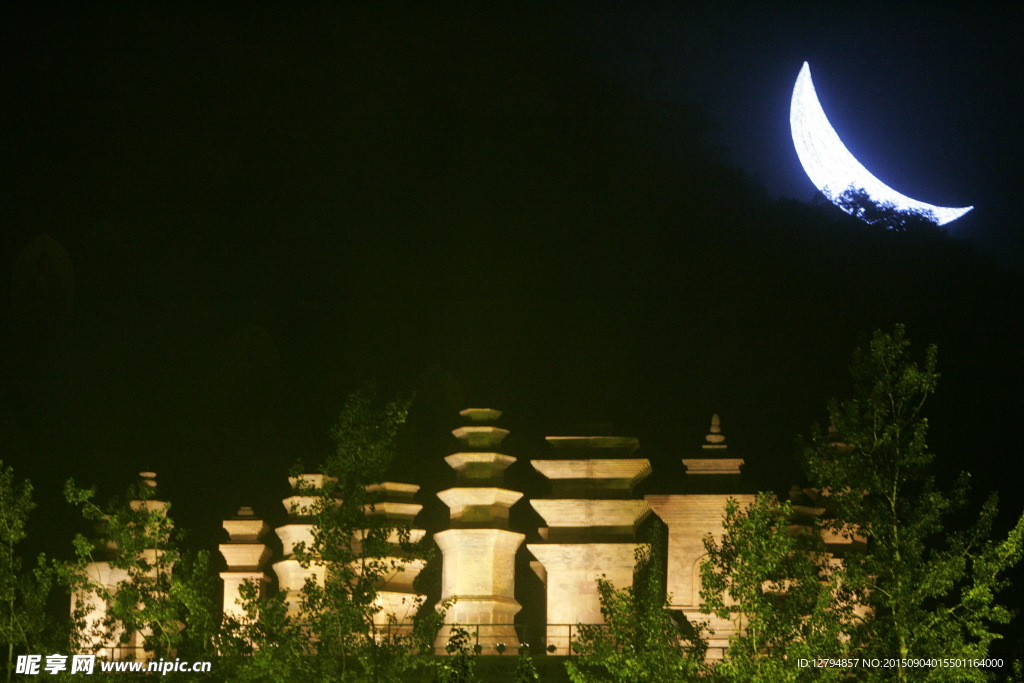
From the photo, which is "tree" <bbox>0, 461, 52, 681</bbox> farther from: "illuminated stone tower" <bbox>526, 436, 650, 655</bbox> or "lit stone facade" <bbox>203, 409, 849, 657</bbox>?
"illuminated stone tower" <bbox>526, 436, 650, 655</bbox>

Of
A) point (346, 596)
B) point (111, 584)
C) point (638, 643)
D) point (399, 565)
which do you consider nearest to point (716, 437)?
point (638, 643)

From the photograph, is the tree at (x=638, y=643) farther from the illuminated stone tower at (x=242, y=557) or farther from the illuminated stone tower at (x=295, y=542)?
the illuminated stone tower at (x=242, y=557)

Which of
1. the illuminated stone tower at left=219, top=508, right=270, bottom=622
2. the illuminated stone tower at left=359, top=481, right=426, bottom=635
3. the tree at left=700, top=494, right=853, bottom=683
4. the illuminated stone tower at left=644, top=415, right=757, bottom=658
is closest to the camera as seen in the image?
the tree at left=700, top=494, right=853, bottom=683

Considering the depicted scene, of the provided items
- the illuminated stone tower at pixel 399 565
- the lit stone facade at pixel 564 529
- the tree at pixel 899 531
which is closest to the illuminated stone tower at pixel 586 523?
the lit stone facade at pixel 564 529

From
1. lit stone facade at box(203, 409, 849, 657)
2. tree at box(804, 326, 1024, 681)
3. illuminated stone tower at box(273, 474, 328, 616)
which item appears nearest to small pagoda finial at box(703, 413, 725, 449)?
lit stone facade at box(203, 409, 849, 657)

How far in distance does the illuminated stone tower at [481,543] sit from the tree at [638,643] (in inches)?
81.1

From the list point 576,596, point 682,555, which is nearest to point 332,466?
point 576,596

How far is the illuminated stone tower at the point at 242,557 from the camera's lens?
2641 cm

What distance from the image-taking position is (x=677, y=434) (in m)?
28.5

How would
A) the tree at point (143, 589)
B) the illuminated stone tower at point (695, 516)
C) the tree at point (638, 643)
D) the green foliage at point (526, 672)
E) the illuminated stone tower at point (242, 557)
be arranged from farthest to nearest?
the illuminated stone tower at point (242, 557), the illuminated stone tower at point (695, 516), the tree at point (143, 589), the green foliage at point (526, 672), the tree at point (638, 643)

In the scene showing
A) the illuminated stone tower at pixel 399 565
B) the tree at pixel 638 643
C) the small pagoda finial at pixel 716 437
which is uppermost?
the small pagoda finial at pixel 716 437

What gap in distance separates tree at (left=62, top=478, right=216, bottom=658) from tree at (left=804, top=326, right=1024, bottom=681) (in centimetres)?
1100

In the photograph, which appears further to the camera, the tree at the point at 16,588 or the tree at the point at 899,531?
the tree at the point at 16,588

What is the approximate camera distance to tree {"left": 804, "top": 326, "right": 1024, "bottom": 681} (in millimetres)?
19984
